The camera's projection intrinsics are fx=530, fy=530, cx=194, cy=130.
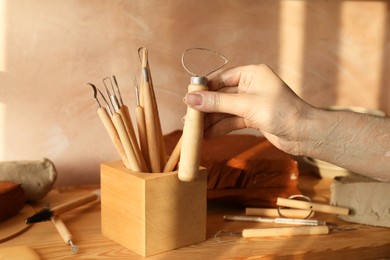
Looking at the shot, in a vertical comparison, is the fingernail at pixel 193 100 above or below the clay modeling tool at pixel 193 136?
above

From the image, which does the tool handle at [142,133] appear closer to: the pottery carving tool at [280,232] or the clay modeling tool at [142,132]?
the clay modeling tool at [142,132]

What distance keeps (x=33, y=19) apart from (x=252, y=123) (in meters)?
0.54

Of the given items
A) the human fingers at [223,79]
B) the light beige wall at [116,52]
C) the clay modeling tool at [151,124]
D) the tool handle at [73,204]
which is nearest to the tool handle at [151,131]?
the clay modeling tool at [151,124]

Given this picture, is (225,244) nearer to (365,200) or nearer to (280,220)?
(280,220)

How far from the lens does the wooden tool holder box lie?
784mm

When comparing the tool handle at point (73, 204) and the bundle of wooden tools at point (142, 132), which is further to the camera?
the tool handle at point (73, 204)

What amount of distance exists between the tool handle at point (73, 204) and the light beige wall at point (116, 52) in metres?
0.17

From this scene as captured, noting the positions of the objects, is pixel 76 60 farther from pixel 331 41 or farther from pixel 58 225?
pixel 331 41

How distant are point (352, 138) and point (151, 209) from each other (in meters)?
0.33

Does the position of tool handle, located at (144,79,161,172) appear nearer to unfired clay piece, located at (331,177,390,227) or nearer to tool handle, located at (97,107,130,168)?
tool handle, located at (97,107,130,168)

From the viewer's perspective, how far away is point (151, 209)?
2.57 ft

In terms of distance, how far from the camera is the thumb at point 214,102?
75 centimetres

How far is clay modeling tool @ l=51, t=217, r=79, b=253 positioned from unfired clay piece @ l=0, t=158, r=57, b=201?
10 centimetres

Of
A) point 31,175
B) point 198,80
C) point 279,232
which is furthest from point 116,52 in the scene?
point 279,232
